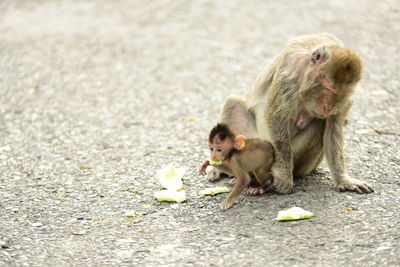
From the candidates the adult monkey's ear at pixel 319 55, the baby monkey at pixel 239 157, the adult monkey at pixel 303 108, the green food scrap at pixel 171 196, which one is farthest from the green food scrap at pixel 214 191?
the adult monkey's ear at pixel 319 55

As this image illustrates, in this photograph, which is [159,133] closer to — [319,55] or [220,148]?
[220,148]

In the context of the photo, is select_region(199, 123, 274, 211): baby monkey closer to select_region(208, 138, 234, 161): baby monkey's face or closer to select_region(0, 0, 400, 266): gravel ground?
select_region(208, 138, 234, 161): baby monkey's face

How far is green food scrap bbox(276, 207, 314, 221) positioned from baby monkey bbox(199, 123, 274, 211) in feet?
1.27

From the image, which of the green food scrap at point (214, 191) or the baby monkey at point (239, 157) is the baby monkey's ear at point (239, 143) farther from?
the green food scrap at point (214, 191)

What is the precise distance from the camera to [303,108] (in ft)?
18.4

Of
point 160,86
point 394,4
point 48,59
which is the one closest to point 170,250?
point 160,86

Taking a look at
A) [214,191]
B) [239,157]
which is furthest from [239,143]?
[214,191]

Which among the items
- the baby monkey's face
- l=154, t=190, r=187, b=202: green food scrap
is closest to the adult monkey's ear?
the baby monkey's face

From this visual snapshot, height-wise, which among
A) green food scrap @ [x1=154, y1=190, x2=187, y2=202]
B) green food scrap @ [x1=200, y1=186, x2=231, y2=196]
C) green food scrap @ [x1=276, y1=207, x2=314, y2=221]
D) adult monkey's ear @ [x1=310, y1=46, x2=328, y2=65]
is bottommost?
green food scrap @ [x1=200, y1=186, x2=231, y2=196]

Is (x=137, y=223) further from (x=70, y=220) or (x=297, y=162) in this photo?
(x=297, y=162)

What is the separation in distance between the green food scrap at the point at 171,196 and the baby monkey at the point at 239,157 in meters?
0.44

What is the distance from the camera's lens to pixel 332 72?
16.9 ft

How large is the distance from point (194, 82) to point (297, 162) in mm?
3929

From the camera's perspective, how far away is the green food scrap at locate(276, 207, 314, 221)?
528cm
